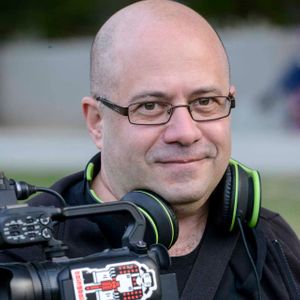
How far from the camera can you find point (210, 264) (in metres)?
3.00

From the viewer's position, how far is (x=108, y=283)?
2240mm

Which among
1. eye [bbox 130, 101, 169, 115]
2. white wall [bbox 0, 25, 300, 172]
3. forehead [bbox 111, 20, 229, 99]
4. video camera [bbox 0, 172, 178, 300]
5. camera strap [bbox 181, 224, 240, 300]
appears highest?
forehead [bbox 111, 20, 229, 99]

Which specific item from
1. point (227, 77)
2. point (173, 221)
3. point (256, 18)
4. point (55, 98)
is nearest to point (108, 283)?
point (173, 221)

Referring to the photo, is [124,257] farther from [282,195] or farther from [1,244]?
[282,195]

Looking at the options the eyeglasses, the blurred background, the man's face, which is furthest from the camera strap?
the blurred background

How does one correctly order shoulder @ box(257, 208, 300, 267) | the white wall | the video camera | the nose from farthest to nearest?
the white wall
shoulder @ box(257, 208, 300, 267)
the nose
the video camera

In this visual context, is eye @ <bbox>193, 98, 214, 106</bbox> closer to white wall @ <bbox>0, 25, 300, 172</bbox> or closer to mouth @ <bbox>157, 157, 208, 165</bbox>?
mouth @ <bbox>157, 157, 208, 165</bbox>

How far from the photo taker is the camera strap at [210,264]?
9.63ft

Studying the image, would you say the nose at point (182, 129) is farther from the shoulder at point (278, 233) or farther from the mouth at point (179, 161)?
the shoulder at point (278, 233)

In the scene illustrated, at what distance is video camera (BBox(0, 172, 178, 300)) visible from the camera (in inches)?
87.5

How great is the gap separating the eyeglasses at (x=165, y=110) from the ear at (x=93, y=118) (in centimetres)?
13

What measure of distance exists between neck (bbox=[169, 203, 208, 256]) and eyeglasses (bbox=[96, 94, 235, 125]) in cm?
31

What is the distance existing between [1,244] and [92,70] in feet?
3.45

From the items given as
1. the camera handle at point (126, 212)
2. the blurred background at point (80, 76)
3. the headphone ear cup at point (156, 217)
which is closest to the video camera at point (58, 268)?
the camera handle at point (126, 212)
